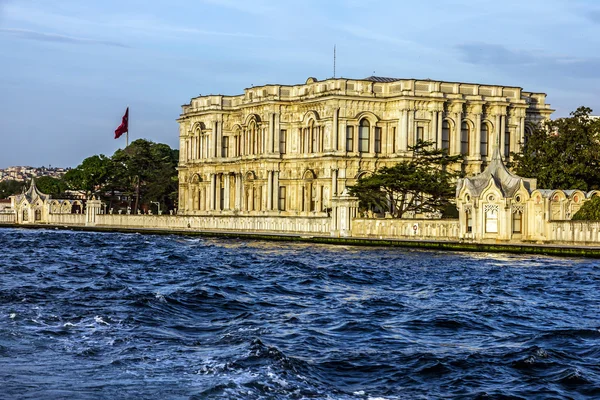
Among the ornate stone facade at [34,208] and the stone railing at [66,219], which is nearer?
the stone railing at [66,219]

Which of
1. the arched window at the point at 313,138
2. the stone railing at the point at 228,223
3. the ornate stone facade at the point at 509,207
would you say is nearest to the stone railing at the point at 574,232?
the ornate stone facade at the point at 509,207

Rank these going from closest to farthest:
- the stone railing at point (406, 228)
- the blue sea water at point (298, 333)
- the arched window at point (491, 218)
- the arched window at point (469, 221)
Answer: the blue sea water at point (298, 333) → the arched window at point (491, 218) → the arched window at point (469, 221) → the stone railing at point (406, 228)

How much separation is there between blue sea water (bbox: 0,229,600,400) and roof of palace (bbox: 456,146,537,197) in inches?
537

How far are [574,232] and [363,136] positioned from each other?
2839 cm

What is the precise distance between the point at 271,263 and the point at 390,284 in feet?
29.8

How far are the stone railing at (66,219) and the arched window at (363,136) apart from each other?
26.7 metres

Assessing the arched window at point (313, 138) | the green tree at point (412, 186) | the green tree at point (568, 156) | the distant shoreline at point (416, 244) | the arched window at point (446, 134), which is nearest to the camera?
the distant shoreline at point (416, 244)

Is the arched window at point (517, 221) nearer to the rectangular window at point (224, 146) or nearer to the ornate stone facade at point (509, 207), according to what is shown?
the ornate stone facade at point (509, 207)

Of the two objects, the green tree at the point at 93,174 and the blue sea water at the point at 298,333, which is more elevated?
the green tree at the point at 93,174

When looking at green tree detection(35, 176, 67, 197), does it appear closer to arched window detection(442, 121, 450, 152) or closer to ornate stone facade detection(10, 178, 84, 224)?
ornate stone facade detection(10, 178, 84, 224)

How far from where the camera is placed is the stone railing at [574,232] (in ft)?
132

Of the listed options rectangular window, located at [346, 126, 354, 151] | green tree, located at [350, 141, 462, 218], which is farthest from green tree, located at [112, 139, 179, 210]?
green tree, located at [350, 141, 462, 218]

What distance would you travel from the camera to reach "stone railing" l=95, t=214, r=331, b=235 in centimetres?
5812

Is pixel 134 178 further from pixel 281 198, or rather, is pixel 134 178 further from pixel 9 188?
pixel 9 188
